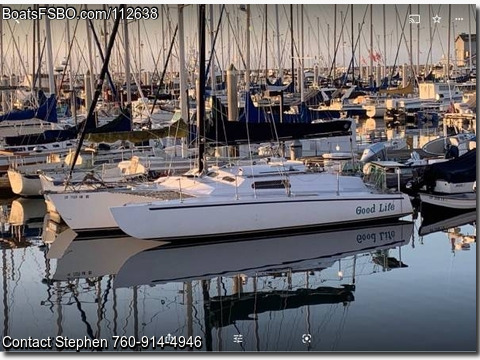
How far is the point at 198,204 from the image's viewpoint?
Result: 13.1 m

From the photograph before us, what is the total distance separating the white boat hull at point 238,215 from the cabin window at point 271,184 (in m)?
0.23

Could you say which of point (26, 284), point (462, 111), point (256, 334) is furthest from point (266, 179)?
point (462, 111)

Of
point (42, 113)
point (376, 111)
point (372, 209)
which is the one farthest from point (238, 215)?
point (376, 111)

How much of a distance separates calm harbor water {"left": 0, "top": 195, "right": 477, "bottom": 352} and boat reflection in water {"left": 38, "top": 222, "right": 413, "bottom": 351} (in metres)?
0.02

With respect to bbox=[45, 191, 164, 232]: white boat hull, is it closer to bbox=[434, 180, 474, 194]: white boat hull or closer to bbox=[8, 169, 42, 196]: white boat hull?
bbox=[8, 169, 42, 196]: white boat hull

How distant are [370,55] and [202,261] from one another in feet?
94.7

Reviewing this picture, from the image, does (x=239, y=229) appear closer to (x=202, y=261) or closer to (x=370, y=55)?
(x=202, y=261)

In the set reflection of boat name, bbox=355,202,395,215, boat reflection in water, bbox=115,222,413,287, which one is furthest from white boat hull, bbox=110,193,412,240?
boat reflection in water, bbox=115,222,413,287

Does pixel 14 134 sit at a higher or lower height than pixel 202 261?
higher

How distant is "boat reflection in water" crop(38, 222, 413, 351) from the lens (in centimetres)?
903

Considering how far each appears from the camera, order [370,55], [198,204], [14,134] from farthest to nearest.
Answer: [370,55]
[14,134]
[198,204]

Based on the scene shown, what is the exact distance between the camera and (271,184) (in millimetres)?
13773

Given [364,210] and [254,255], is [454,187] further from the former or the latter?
[254,255]

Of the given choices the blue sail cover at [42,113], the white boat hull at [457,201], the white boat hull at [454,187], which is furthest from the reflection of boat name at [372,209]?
the blue sail cover at [42,113]
